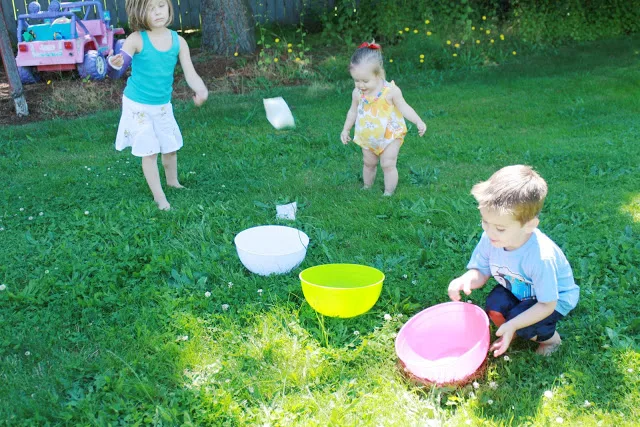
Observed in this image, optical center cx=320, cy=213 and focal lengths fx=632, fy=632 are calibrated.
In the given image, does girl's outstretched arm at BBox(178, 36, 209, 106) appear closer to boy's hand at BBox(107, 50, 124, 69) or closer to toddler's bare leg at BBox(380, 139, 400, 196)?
boy's hand at BBox(107, 50, 124, 69)

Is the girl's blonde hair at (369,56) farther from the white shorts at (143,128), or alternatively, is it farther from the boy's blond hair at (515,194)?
the boy's blond hair at (515,194)

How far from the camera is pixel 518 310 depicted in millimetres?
2590

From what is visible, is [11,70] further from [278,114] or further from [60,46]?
[278,114]

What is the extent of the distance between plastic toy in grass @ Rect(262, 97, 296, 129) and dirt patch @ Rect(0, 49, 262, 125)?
139 cm

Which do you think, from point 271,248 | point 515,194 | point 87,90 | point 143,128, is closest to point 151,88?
point 143,128

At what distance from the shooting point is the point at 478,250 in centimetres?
271

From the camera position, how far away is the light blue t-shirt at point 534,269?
95.8 inches

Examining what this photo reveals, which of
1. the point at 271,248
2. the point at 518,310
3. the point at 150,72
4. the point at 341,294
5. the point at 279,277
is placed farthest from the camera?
the point at 150,72

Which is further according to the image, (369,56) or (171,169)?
(171,169)

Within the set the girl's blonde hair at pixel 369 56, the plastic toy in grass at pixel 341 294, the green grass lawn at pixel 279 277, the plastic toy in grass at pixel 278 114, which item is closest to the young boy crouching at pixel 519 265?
the green grass lawn at pixel 279 277

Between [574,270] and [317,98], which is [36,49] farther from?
[574,270]

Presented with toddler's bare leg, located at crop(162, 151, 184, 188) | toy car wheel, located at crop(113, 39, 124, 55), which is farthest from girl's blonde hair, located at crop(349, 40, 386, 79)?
toy car wheel, located at crop(113, 39, 124, 55)

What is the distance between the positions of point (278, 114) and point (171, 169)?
1692 millimetres

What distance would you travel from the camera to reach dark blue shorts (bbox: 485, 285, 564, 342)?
2557 millimetres
